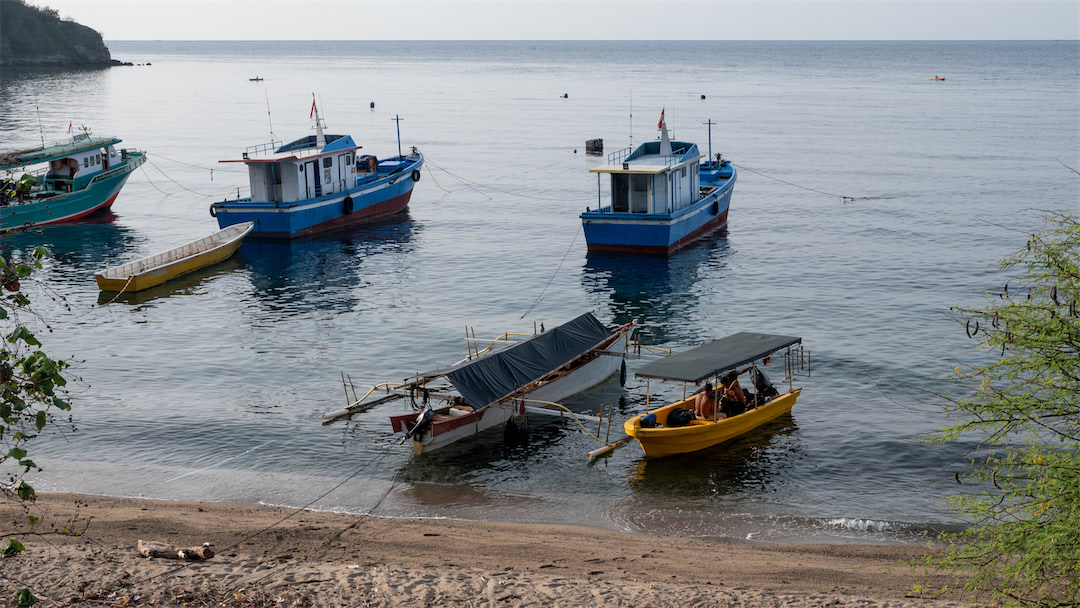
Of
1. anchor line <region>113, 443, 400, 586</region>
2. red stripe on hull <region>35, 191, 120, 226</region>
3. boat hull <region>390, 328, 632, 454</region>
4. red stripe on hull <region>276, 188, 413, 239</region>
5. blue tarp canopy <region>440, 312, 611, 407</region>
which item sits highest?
red stripe on hull <region>35, 191, 120, 226</region>

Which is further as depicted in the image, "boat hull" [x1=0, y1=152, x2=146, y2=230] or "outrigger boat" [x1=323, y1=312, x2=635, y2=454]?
"boat hull" [x1=0, y1=152, x2=146, y2=230]

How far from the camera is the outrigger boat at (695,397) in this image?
22.2m

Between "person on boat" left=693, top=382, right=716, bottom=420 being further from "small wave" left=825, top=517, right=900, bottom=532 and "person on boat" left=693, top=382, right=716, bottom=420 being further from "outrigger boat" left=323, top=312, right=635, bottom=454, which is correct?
"small wave" left=825, top=517, right=900, bottom=532

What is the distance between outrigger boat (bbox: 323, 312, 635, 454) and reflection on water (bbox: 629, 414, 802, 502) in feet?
10.3

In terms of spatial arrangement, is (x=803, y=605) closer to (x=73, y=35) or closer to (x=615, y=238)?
(x=615, y=238)

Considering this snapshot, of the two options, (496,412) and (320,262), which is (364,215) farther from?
(496,412)

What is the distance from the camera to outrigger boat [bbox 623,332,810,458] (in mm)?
22203

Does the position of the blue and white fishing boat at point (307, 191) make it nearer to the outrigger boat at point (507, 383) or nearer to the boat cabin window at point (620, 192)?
the boat cabin window at point (620, 192)

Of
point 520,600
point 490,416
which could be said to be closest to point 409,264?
point 490,416

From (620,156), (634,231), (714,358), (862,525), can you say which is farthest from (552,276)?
(862,525)

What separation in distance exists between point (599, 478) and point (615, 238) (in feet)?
79.1

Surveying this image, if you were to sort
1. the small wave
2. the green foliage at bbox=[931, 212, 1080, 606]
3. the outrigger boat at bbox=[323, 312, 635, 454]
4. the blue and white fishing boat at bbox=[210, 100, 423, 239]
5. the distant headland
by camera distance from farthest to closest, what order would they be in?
1. the distant headland
2. the blue and white fishing boat at bbox=[210, 100, 423, 239]
3. the outrigger boat at bbox=[323, 312, 635, 454]
4. the small wave
5. the green foliage at bbox=[931, 212, 1080, 606]

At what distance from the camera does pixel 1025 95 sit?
5221 inches

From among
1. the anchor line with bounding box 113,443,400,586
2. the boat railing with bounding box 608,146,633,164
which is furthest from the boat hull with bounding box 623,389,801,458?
the boat railing with bounding box 608,146,633,164
